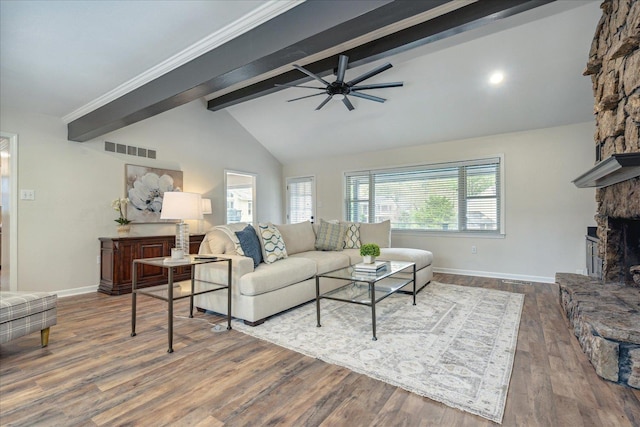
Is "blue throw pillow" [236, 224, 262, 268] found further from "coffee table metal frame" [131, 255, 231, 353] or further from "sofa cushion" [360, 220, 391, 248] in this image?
"sofa cushion" [360, 220, 391, 248]

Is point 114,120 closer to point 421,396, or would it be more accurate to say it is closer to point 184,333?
point 184,333

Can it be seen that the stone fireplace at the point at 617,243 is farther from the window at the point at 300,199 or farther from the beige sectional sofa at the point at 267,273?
the window at the point at 300,199

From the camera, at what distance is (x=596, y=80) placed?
310 cm

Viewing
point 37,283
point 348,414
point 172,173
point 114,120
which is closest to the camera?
point 348,414

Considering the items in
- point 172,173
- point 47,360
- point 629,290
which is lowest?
point 47,360

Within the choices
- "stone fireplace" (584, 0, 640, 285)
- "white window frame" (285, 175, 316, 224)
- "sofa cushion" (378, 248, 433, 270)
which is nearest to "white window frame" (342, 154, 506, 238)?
"white window frame" (285, 175, 316, 224)

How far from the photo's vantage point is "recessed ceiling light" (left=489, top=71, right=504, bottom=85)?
13.0 feet

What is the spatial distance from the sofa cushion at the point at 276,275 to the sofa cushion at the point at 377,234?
1587 millimetres

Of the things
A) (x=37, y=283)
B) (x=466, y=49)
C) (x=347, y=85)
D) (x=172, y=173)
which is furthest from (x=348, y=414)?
(x=172, y=173)

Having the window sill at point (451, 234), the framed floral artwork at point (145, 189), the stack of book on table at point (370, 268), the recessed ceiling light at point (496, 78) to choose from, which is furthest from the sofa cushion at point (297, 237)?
the recessed ceiling light at point (496, 78)

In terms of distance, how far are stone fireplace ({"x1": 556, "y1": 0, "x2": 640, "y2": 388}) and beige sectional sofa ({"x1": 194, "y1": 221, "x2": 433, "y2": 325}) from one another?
1.88 metres

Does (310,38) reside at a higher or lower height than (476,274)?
higher

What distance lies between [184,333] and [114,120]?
2.54 m

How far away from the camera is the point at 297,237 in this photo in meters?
4.44
